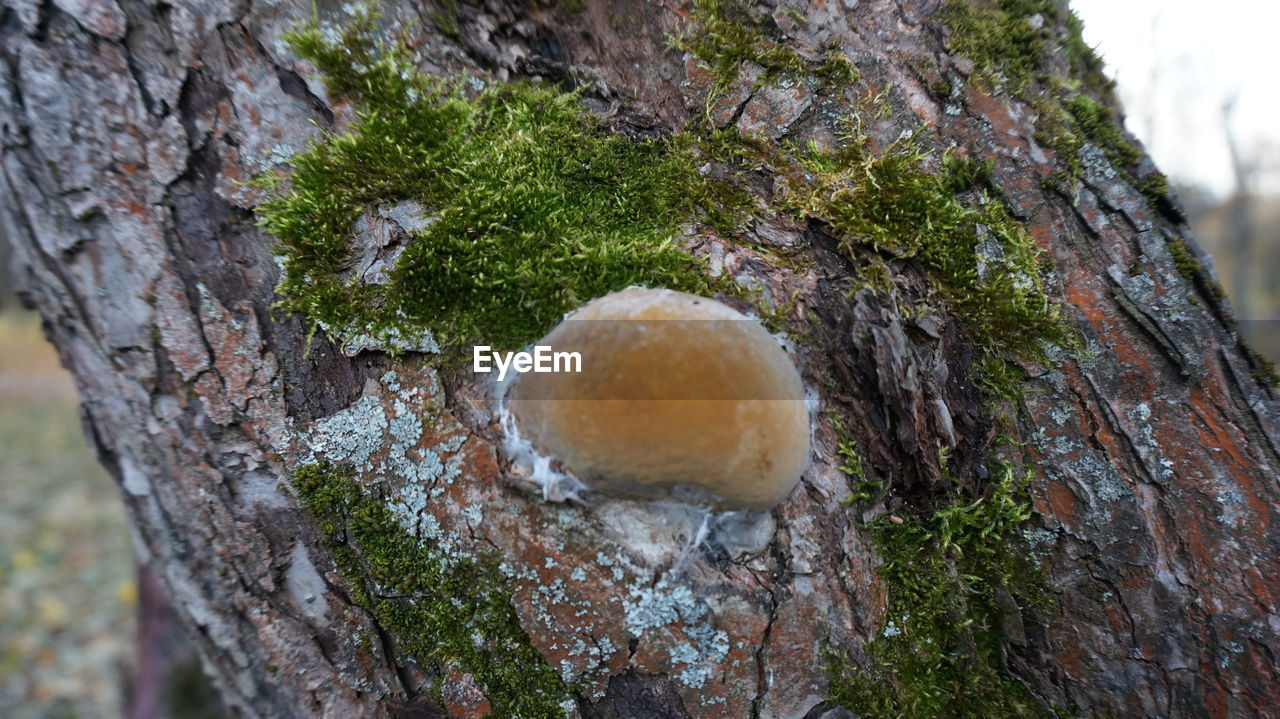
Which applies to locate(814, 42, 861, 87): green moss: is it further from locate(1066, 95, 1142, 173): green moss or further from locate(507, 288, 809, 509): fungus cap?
locate(507, 288, 809, 509): fungus cap

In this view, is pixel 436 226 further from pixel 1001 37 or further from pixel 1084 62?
pixel 1084 62

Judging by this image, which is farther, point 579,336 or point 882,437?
point 882,437

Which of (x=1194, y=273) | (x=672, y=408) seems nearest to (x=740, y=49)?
(x=672, y=408)

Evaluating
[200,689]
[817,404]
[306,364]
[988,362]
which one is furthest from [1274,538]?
[200,689]

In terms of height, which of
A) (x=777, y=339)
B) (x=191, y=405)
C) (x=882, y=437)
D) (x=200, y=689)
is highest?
(x=777, y=339)

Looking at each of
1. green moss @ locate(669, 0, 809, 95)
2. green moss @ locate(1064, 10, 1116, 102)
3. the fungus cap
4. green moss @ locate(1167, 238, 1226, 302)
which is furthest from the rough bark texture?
green moss @ locate(1064, 10, 1116, 102)

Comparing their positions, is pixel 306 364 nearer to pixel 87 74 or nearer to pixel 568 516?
pixel 568 516
